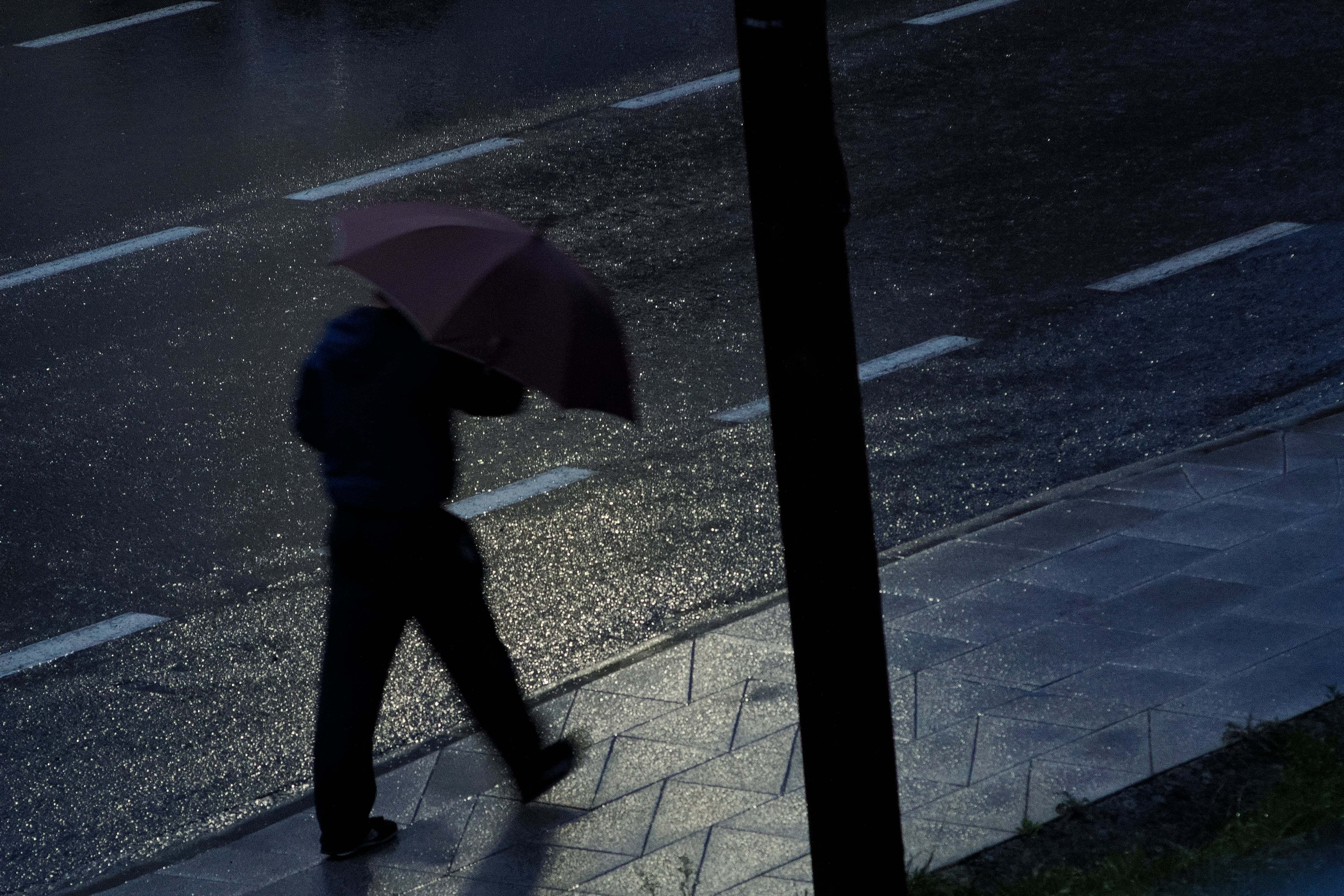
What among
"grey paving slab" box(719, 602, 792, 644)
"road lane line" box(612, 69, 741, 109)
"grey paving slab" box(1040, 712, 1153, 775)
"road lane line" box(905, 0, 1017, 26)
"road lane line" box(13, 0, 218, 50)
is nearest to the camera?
"grey paving slab" box(1040, 712, 1153, 775)

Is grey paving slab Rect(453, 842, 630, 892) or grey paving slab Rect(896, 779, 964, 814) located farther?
grey paving slab Rect(896, 779, 964, 814)

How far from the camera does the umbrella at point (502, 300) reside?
4.12 metres

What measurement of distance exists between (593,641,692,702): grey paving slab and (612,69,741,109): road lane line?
6.62 m

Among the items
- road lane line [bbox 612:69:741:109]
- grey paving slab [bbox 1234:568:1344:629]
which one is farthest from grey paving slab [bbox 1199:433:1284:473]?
road lane line [bbox 612:69:741:109]

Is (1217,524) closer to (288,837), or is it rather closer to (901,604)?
(901,604)

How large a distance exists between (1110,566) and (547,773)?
2220 millimetres

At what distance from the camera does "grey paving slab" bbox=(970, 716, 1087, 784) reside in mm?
4949

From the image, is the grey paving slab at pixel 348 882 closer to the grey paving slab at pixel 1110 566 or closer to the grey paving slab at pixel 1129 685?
the grey paving slab at pixel 1129 685

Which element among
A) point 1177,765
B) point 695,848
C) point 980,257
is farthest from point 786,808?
point 980,257

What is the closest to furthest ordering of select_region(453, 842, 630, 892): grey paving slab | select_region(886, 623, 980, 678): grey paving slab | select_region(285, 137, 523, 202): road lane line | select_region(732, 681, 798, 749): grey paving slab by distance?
select_region(453, 842, 630, 892): grey paving slab → select_region(732, 681, 798, 749): grey paving slab → select_region(886, 623, 980, 678): grey paving slab → select_region(285, 137, 523, 202): road lane line

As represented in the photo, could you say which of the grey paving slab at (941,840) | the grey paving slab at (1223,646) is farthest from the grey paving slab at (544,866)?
the grey paving slab at (1223,646)

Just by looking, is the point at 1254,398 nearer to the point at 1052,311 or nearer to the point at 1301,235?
the point at 1052,311

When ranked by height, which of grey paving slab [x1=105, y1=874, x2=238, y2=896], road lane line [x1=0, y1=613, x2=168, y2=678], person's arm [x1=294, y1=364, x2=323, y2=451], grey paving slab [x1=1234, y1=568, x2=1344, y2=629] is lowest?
grey paving slab [x1=1234, y1=568, x2=1344, y2=629]

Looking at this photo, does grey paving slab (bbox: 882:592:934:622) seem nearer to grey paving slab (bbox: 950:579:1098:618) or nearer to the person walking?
grey paving slab (bbox: 950:579:1098:618)
